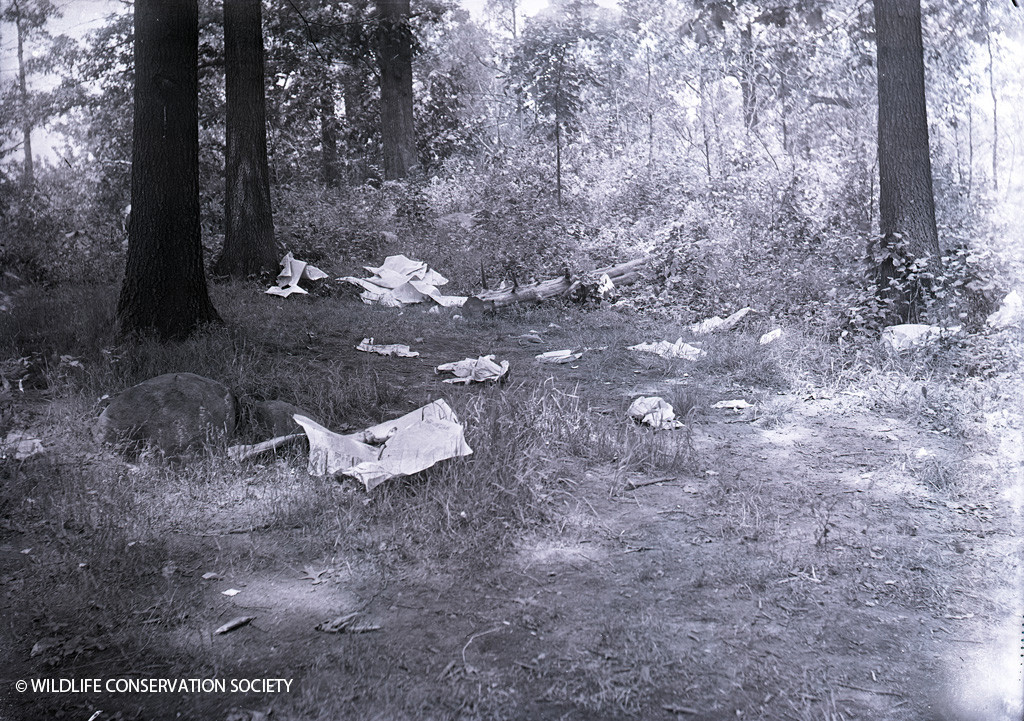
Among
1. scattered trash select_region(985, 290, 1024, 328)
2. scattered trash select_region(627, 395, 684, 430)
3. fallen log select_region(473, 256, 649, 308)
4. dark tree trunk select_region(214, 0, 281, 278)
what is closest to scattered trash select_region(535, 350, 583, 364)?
scattered trash select_region(627, 395, 684, 430)

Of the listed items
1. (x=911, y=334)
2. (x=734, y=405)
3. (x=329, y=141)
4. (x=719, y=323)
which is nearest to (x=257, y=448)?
(x=734, y=405)

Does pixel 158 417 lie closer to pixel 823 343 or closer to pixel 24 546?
pixel 24 546

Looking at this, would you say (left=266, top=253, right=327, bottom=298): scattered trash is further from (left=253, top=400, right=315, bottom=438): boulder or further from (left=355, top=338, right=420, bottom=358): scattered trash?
(left=253, top=400, right=315, bottom=438): boulder

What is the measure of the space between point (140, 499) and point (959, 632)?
3.12 metres

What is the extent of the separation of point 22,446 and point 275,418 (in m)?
1.16

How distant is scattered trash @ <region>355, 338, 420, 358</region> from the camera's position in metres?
6.04

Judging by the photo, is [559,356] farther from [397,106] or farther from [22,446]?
[397,106]

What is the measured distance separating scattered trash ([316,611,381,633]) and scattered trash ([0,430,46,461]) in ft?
6.35

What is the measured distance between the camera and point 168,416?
3.72 metres

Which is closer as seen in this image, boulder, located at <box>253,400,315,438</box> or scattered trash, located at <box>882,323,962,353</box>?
boulder, located at <box>253,400,315,438</box>

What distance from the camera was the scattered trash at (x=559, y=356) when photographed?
621cm

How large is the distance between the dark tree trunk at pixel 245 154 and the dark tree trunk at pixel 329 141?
5294 millimetres

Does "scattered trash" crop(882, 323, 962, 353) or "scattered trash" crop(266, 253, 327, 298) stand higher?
"scattered trash" crop(266, 253, 327, 298)

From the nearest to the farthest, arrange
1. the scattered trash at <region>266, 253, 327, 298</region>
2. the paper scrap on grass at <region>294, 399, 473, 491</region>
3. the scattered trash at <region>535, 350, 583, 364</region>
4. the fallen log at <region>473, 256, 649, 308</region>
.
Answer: the paper scrap on grass at <region>294, 399, 473, 491</region> → the scattered trash at <region>535, 350, 583, 364</region> → the scattered trash at <region>266, 253, 327, 298</region> → the fallen log at <region>473, 256, 649, 308</region>
